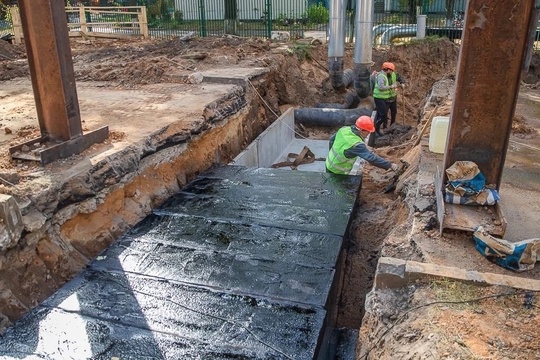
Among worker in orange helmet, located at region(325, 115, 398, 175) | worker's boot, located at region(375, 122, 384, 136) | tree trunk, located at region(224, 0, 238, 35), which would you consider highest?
tree trunk, located at region(224, 0, 238, 35)

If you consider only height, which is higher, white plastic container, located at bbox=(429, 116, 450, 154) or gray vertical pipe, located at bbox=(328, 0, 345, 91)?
gray vertical pipe, located at bbox=(328, 0, 345, 91)

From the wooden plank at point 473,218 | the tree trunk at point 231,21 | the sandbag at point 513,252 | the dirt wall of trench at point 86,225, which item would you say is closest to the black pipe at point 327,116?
the dirt wall of trench at point 86,225

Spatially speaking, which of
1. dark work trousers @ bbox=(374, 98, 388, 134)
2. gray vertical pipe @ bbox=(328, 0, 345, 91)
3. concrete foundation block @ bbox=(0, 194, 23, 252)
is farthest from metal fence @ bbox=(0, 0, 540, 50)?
concrete foundation block @ bbox=(0, 194, 23, 252)

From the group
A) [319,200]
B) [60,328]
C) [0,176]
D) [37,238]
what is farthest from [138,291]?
[319,200]

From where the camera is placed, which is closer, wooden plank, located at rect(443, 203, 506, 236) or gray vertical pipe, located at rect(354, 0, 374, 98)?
wooden plank, located at rect(443, 203, 506, 236)

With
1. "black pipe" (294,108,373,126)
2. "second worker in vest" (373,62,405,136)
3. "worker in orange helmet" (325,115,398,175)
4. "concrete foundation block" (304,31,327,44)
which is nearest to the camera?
"worker in orange helmet" (325,115,398,175)

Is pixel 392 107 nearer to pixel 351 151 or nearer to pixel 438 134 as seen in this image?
pixel 351 151

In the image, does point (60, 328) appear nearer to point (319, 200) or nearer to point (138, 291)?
point (138, 291)

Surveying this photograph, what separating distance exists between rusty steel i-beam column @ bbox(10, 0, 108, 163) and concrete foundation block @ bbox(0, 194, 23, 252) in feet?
4.06

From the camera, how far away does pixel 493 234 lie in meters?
4.01

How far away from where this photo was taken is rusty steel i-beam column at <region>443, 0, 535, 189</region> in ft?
12.7

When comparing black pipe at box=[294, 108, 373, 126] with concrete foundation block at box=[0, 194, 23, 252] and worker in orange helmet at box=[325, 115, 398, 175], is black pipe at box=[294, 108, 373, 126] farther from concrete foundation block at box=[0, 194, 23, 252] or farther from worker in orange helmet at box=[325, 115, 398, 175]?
concrete foundation block at box=[0, 194, 23, 252]

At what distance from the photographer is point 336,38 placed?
513 inches

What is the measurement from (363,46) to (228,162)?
19.1ft
